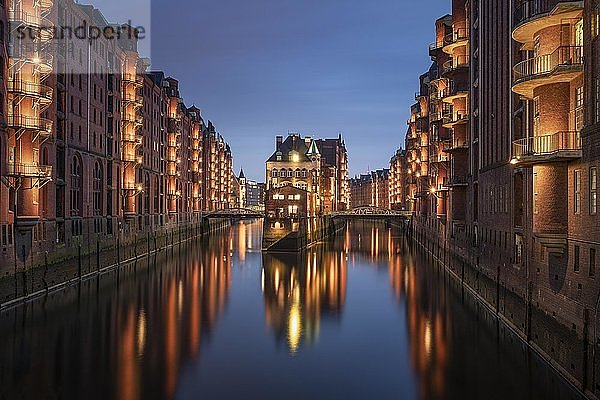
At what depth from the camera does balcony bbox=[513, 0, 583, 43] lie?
24312 millimetres

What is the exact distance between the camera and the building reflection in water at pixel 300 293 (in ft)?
118

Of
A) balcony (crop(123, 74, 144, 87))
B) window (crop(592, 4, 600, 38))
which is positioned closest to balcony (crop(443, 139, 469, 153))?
window (crop(592, 4, 600, 38))

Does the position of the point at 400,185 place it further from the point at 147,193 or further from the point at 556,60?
the point at 556,60

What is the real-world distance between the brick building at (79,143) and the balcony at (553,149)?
30705 mm

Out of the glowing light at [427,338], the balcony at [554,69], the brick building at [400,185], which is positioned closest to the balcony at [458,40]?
the glowing light at [427,338]

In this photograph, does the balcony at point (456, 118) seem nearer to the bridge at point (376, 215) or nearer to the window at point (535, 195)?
the window at point (535, 195)

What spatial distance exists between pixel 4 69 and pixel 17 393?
953 inches

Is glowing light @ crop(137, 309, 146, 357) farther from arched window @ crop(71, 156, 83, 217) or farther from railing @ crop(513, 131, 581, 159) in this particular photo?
arched window @ crop(71, 156, 83, 217)

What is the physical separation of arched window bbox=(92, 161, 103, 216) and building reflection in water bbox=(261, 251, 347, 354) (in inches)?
695

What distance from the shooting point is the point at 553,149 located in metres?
25.5

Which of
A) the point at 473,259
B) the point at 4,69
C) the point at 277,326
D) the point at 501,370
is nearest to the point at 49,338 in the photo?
the point at 277,326

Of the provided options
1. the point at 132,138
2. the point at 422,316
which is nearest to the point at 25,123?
the point at 422,316

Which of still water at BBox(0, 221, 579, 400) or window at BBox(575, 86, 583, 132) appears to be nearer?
still water at BBox(0, 221, 579, 400)

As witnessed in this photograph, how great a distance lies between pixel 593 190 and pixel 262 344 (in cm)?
1759
